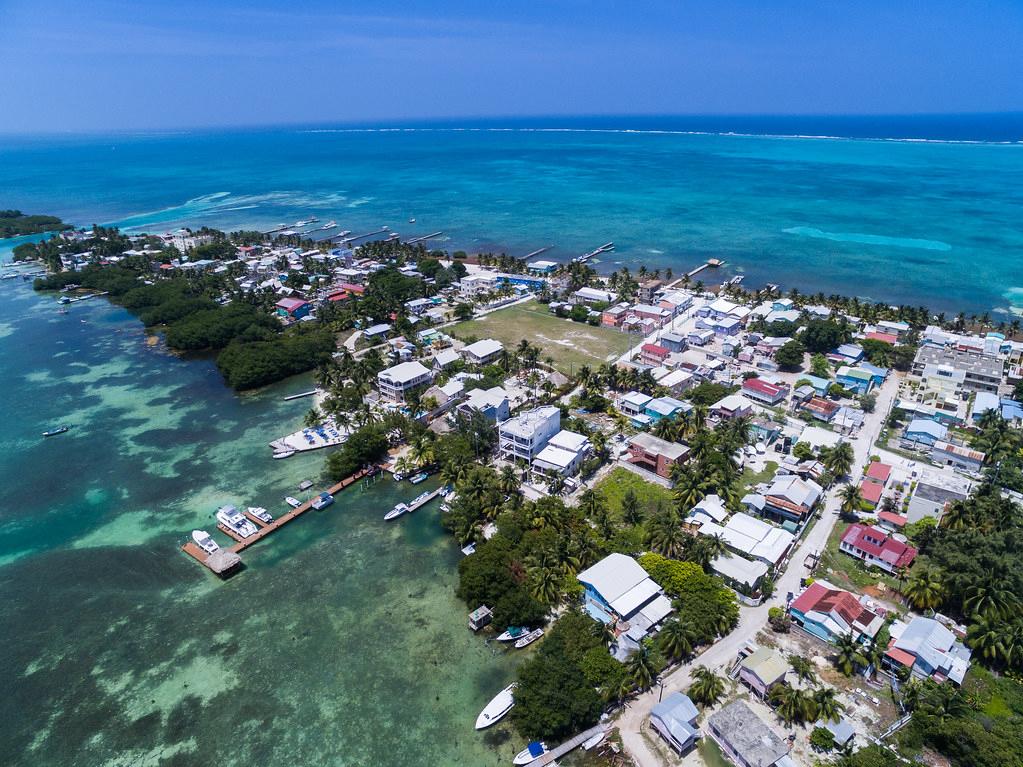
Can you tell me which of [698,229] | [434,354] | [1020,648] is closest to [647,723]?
[1020,648]

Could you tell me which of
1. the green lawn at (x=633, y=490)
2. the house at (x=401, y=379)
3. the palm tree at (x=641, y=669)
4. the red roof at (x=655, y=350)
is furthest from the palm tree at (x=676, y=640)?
the red roof at (x=655, y=350)

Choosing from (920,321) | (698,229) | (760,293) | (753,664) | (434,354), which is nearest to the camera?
(753,664)

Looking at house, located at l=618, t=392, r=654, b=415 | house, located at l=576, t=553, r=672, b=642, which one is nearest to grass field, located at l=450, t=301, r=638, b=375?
house, located at l=618, t=392, r=654, b=415

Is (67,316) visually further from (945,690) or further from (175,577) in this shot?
(945,690)

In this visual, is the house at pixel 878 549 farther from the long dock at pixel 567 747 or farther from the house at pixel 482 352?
the house at pixel 482 352

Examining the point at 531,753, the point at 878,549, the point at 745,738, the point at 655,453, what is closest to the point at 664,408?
the point at 655,453

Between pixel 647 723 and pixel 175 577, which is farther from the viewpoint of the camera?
pixel 175 577
